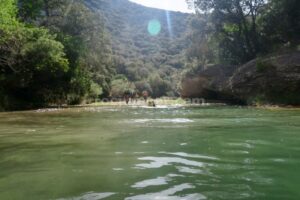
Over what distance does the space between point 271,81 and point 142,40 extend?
107540 mm

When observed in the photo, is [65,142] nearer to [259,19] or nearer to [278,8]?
[278,8]

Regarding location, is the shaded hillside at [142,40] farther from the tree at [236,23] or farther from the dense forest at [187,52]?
the tree at [236,23]

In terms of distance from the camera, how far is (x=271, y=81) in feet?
96.0

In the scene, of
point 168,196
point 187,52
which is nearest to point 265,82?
point 168,196

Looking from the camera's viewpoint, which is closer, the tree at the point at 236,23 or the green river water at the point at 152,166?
the green river water at the point at 152,166

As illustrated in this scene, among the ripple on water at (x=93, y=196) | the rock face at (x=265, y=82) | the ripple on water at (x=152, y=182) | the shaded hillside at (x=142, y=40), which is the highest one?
the shaded hillside at (x=142, y=40)

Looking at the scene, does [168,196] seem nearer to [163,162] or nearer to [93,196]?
[93,196]

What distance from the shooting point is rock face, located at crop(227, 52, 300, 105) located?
27.6 m

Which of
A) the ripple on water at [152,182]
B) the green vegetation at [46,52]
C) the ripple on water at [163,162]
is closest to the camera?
the ripple on water at [152,182]

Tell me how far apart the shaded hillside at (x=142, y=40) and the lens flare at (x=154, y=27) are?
1.07 metres

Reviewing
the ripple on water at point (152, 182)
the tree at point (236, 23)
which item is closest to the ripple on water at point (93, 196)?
the ripple on water at point (152, 182)

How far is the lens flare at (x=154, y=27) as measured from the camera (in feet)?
468

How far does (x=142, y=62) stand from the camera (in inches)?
4611

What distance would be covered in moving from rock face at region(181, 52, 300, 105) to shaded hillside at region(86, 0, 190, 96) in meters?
69.0
